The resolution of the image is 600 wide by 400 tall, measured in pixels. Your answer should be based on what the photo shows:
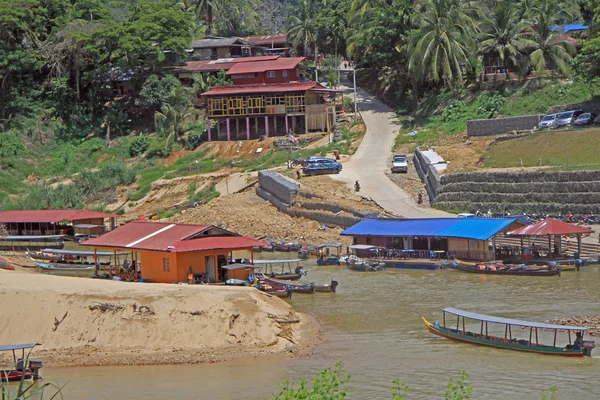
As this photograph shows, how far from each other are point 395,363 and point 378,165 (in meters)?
42.2

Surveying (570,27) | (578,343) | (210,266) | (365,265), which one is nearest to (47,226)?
(210,266)

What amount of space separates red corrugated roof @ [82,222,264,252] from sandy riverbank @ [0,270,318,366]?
18.8ft

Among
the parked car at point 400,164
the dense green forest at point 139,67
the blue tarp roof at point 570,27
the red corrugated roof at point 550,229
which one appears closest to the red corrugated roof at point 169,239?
the red corrugated roof at point 550,229

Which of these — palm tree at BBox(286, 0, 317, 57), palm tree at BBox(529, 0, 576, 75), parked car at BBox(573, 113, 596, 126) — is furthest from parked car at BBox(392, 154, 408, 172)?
palm tree at BBox(286, 0, 317, 57)

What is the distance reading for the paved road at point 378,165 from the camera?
61.0 meters

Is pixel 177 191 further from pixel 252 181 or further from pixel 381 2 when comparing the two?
pixel 381 2

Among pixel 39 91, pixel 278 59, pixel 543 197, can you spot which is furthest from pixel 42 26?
pixel 543 197

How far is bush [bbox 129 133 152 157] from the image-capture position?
8656 cm

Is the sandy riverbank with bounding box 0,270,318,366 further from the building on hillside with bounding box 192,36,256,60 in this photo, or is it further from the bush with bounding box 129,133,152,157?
the building on hillside with bounding box 192,36,256,60

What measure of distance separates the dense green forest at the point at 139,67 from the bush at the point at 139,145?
0.38 feet

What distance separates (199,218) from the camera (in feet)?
216

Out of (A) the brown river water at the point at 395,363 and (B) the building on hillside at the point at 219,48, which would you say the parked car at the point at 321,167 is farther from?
(B) the building on hillside at the point at 219,48

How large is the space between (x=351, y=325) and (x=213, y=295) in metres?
5.56

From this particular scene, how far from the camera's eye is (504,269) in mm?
46062
